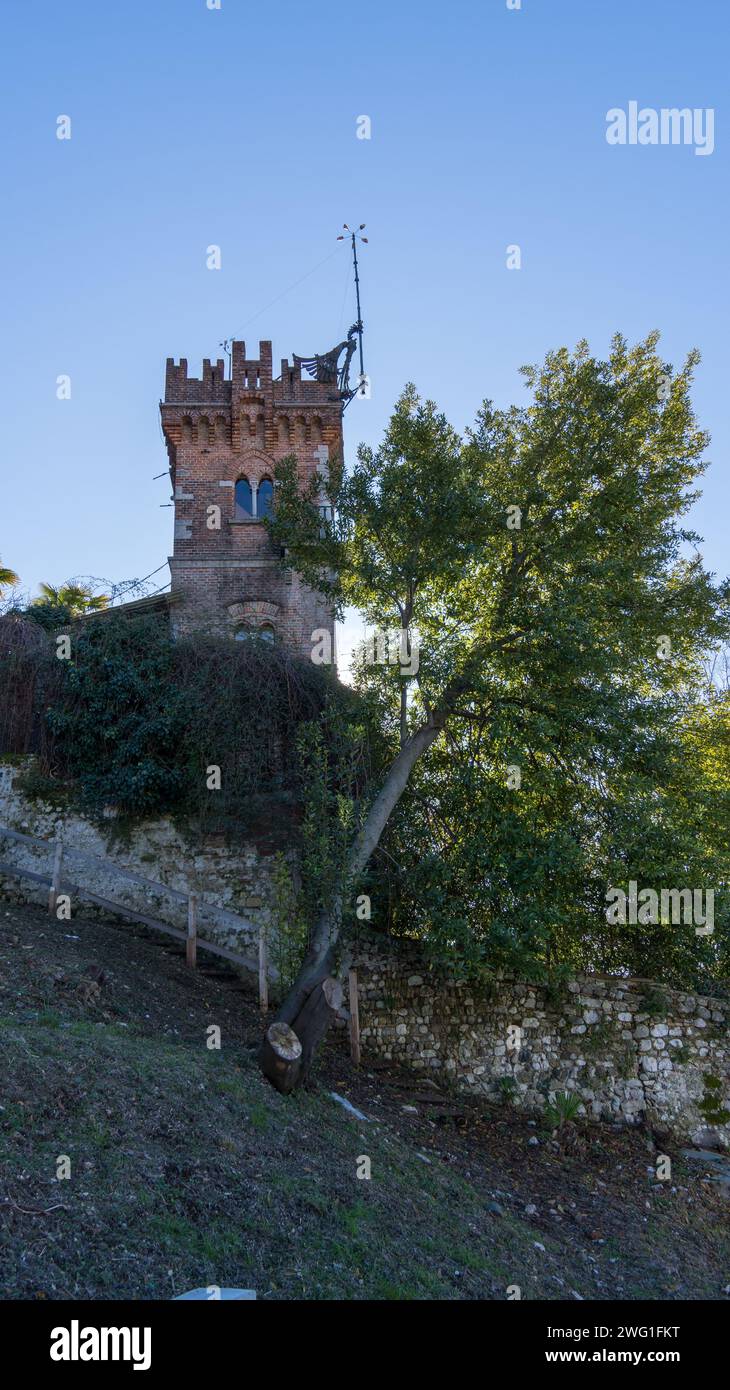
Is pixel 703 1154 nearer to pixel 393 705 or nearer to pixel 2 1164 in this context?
pixel 393 705

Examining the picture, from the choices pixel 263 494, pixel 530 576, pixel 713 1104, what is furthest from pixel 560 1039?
pixel 263 494

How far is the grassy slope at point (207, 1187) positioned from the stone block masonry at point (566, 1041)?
87.6 inches

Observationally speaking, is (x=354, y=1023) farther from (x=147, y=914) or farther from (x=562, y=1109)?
(x=147, y=914)

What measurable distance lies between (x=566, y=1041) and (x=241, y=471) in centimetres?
1627

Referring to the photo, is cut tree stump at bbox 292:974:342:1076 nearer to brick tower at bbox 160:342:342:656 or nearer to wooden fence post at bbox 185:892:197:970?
wooden fence post at bbox 185:892:197:970

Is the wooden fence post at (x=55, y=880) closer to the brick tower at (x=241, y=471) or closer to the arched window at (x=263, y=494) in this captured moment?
the brick tower at (x=241, y=471)

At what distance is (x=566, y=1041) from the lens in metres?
14.5

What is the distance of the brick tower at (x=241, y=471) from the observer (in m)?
23.5

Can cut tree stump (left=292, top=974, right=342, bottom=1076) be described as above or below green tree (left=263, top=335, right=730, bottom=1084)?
below

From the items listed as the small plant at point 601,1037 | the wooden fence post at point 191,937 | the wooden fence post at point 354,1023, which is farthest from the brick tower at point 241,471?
the small plant at point 601,1037

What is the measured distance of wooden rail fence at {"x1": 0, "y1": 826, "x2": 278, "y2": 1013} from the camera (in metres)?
14.5

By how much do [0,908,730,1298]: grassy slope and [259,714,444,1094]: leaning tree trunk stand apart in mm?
346

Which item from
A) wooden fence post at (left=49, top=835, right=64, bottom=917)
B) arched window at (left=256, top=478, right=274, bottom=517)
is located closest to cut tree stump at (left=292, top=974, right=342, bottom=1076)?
wooden fence post at (left=49, top=835, right=64, bottom=917)
